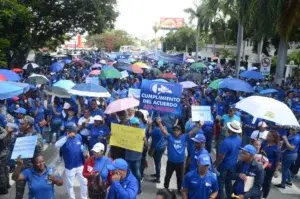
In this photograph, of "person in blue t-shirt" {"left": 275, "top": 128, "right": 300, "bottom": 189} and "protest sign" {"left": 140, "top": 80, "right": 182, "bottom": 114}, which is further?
"person in blue t-shirt" {"left": 275, "top": 128, "right": 300, "bottom": 189}

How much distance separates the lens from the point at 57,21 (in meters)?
31.1

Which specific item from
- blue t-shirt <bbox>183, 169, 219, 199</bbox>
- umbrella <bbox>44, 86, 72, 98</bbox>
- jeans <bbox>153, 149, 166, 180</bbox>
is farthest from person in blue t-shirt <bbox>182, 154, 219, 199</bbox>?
umbrella <bbox>44, 86, 72, 98</bbox>

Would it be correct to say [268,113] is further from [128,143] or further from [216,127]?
[216,127]

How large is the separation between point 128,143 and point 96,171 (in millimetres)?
1177

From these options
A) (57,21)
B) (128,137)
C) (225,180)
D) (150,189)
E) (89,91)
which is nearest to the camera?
(128,137)

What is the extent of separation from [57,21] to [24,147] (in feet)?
86.7

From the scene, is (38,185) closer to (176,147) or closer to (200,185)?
(200,185)

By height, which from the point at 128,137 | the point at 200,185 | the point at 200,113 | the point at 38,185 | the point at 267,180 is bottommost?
the point at 267,180

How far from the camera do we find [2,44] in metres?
19.7

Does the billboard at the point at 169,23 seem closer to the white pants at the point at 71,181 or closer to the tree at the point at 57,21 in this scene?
the tree at the point at 57,21

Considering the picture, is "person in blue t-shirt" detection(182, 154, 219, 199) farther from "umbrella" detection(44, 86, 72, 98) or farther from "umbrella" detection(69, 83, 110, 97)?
"umbrella" detection(44, 86, 72, 98)

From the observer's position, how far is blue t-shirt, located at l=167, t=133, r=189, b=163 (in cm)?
778

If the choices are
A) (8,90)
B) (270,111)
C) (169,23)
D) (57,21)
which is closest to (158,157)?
(270,111)

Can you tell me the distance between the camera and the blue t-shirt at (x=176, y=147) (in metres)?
7.78
